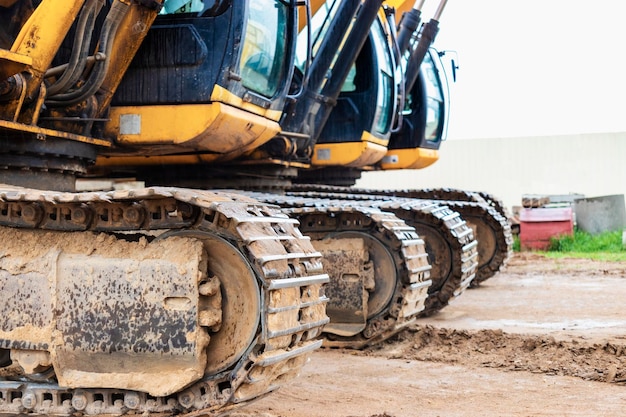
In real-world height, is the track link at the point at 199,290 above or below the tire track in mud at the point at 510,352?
above

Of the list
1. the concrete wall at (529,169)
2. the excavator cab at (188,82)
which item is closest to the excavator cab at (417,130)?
the excavator cab at (188,82)

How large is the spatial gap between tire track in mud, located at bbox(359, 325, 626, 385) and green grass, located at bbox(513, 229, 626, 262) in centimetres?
919

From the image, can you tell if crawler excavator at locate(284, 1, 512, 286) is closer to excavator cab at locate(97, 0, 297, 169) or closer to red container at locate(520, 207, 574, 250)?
excavator cab at locate(97, 0, 297, 169)

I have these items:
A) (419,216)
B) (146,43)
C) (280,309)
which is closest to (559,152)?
(419,216)

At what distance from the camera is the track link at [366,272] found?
662cm

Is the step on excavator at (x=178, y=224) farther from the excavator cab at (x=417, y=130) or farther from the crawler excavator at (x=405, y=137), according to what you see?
the excavator cab at (x=417, y=130)

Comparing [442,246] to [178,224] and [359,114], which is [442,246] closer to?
[359,114]

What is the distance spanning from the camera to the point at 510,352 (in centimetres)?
643

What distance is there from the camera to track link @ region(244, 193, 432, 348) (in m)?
6.62

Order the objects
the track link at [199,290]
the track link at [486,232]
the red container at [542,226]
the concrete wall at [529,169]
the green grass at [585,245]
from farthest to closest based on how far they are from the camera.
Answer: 1. the concrete wall at [529,169]
2. the red container at [542,226]
3. the green grass at [585,245]
4. the track link at [486,232]
5. the track link at [199,290]

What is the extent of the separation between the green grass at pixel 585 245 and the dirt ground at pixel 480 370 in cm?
699

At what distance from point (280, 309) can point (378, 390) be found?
62.1 inches

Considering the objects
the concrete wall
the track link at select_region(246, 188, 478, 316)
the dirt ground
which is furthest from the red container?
the concrete wall

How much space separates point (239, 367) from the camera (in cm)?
394
